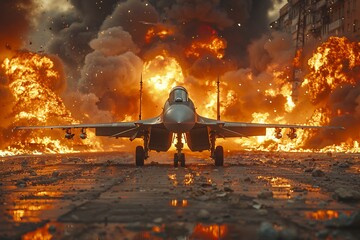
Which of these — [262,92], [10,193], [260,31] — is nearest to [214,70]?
[262,92]

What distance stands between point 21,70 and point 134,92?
78.8 ft

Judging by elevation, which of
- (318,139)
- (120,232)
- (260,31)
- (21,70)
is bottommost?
(120,232)

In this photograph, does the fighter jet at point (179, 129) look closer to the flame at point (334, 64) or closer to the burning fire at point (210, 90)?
the burning fire at point (210, 90)

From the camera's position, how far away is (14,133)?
5266 centimetres

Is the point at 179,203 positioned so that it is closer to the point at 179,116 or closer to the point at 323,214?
the point at 323,214

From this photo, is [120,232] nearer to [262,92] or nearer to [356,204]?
[356,204]

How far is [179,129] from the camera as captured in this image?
2241 centimetres

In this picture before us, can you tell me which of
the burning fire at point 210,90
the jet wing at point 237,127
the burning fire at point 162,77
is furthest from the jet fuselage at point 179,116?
the burning fire at point 162,77

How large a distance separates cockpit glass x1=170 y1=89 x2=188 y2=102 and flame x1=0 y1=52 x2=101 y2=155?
29.3 meters

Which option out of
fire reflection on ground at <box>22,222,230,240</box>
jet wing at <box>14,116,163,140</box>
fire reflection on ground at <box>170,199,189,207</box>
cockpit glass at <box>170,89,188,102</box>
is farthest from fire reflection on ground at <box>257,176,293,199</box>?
jet wing at <box>14,116,163,140</box>

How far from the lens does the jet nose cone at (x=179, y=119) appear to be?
22062 mm

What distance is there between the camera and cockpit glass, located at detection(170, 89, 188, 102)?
78.9 ft

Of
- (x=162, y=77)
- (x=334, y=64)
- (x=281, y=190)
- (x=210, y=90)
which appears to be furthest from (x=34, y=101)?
(x=281, y=190)

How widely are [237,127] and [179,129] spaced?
7.35 metres
